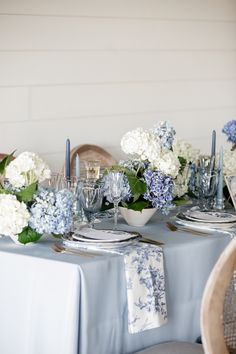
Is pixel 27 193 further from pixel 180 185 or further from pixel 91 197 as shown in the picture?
pixel 180 185

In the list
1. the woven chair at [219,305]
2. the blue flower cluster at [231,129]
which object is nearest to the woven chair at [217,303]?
the woven chair at [219,305]

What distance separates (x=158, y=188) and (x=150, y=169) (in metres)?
0.08

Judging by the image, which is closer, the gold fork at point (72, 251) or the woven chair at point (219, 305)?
the woven chair at point (219, 305)

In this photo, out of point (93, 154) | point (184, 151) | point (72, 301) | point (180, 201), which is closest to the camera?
point (72, 301)

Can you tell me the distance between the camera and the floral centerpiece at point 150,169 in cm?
→ 300

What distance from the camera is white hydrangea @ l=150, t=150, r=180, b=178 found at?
3006 mm

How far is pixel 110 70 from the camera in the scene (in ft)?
14.9

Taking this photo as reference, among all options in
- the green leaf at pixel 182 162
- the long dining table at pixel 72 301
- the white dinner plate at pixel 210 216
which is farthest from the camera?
the green leaf at pixel 182 162

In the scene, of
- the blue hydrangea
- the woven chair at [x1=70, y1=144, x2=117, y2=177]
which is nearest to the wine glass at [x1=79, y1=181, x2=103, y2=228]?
the blue hydrangea

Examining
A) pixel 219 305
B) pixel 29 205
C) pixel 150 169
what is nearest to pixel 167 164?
pixel 150 169

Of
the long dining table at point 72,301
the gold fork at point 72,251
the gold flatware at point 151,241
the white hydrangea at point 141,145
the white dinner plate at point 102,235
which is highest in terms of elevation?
the white hydrangea at point 141,145

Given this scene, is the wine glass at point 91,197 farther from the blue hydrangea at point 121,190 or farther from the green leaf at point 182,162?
the green leaf at point 182,162

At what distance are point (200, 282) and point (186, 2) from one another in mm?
2412

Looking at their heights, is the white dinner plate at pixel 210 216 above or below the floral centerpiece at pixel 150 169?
below
